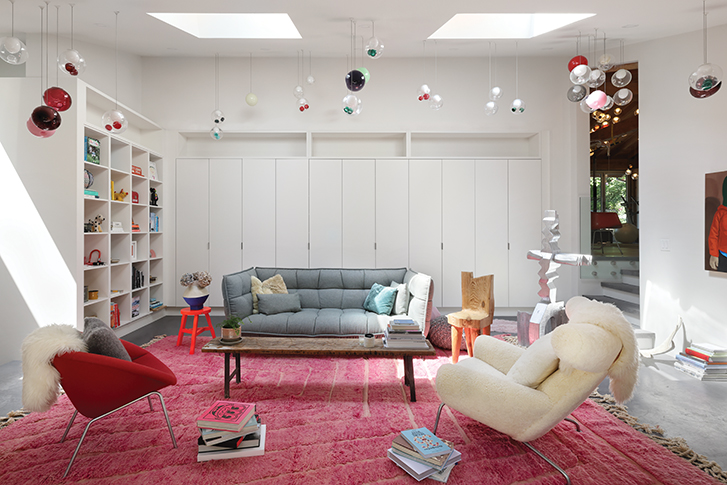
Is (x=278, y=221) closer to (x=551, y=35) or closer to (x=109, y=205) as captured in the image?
(x=109, y=205)

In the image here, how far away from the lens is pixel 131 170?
174 inches

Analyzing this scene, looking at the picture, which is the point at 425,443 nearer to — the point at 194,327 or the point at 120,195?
the point at 194,327

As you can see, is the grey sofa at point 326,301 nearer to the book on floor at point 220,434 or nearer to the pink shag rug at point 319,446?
the pink shag rug at point 319,446

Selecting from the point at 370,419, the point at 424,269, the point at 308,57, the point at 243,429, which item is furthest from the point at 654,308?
the point at 308,57

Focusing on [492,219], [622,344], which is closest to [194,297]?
[622,344]

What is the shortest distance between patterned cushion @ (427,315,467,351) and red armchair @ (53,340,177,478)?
2.51 meters

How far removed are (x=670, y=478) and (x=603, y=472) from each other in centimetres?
29

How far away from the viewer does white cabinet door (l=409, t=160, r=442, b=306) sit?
5.12 meters

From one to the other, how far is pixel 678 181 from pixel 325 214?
12.7ft

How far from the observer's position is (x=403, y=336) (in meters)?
2.68

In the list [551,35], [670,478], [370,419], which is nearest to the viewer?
[670,478]

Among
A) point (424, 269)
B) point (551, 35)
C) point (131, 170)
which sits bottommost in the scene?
point (424, 269)

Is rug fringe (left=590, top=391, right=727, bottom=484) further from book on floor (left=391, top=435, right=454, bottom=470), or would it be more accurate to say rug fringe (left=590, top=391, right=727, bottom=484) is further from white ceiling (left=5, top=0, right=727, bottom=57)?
white ceiling (left=5, top=0, right=727, bottom=57)

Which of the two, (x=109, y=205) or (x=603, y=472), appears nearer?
(x=603, y=472)
